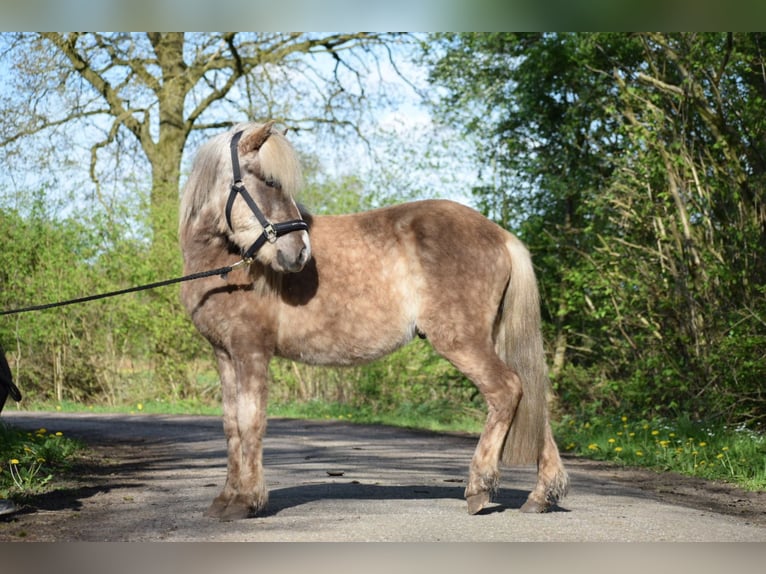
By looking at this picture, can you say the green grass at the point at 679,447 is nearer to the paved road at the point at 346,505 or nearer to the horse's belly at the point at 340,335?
the paved road at the point at 346,505

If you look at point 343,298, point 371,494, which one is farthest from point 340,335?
point 371,494

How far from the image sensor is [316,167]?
14359mm

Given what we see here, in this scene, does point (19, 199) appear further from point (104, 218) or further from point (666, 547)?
point (666, 547)

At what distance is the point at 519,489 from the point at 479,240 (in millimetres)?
2098

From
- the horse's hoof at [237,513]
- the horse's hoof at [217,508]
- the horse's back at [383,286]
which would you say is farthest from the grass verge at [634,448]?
the horse's back at [383,286]

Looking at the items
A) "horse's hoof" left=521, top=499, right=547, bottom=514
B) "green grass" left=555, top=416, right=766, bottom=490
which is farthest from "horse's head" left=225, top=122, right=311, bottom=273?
"green grass" left=555, top=416, right=766, bottom=490

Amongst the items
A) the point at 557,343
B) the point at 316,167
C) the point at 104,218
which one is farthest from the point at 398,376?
the point at 104,218

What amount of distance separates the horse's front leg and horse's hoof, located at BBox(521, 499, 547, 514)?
4.89 feet

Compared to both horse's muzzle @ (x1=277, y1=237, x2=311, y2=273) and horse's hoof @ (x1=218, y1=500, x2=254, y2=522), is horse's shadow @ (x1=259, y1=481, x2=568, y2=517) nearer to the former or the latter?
horse's hoof @ (x1=218, y1=500, x2=254, y2=522)

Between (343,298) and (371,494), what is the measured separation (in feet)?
4.90

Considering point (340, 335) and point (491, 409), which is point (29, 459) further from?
point (491, 409)

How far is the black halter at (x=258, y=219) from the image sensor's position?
473 centimetres

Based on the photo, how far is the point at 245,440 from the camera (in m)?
4.82

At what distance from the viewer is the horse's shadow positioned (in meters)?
5.39
